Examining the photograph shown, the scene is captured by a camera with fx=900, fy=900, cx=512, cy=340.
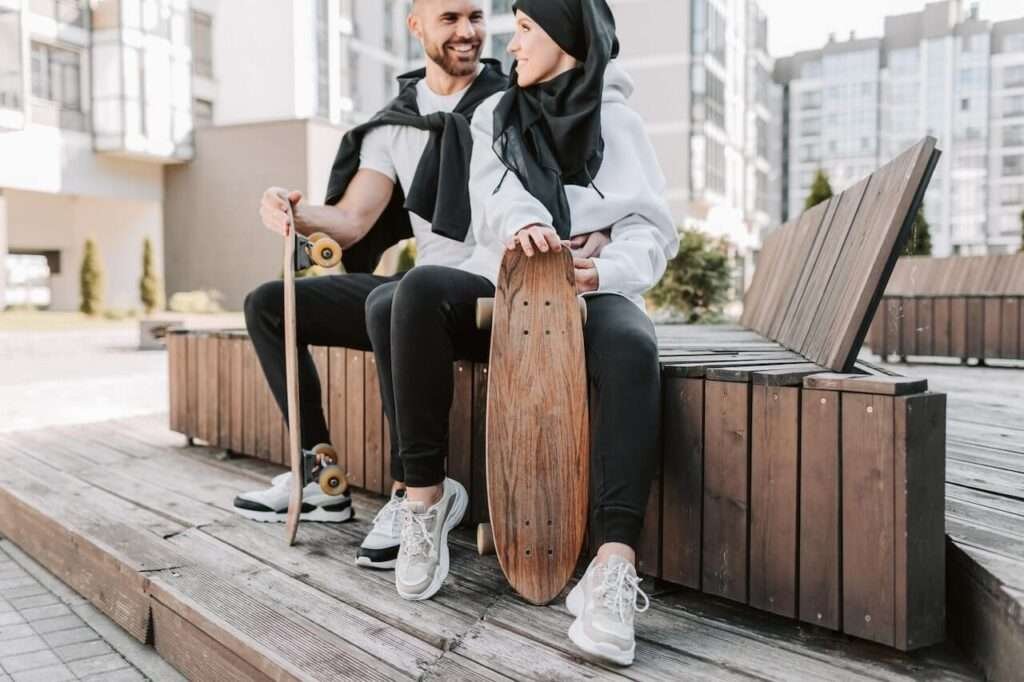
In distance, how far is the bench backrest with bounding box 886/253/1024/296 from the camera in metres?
7.62

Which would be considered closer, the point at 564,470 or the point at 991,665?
the point at 991,665

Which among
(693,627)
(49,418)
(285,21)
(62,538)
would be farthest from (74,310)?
(693,627)

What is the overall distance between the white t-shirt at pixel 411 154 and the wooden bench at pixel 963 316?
176 inches

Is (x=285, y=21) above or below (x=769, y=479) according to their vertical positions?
above

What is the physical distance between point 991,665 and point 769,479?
457mm

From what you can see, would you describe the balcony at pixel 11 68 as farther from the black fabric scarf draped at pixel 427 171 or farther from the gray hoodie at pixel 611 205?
the gray hoodie at pixel 611 205

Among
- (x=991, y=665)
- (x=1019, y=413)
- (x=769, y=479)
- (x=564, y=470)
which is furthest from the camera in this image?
(x=1019, y=413)

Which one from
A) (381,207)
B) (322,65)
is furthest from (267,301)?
(322,65)

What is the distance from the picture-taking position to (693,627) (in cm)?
169

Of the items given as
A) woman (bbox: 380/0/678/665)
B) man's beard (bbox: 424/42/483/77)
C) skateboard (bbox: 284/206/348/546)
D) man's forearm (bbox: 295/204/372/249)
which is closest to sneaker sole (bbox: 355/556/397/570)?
woman (bbox: 380/0/678/665)

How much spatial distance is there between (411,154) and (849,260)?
3.92 ft

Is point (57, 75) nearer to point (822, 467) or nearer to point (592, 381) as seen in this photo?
point (592, 381)

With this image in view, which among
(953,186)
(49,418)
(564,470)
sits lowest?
(49,418)

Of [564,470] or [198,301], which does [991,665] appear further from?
[198,301]
